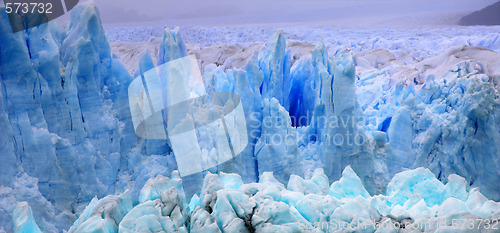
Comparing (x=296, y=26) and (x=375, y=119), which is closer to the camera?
(x=375, y=119)

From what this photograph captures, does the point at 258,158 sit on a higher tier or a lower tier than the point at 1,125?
lower

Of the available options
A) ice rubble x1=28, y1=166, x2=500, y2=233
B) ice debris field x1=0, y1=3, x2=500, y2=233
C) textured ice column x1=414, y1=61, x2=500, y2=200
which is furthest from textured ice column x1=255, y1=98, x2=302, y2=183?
textured ice column x1=414, y1=61, x2=500, y2=200

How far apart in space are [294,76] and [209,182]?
3.88 m

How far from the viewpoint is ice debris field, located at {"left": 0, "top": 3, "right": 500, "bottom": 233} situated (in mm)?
2971

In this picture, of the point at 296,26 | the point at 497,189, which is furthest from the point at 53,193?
the point at 296,26

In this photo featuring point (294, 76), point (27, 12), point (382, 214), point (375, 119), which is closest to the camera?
point (382, 214)

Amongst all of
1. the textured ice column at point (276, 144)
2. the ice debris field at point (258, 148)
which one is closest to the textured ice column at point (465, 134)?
the ice debris field at point (258, 148)

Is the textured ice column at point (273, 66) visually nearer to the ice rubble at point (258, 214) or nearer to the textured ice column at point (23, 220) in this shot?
the ice rubble at point (258, 214)

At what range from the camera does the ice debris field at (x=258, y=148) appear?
297cm

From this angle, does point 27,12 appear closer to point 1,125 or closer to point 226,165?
point 1,125

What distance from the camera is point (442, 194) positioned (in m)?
3.91

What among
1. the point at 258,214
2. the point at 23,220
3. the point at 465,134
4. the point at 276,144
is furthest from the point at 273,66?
the point at 23,220

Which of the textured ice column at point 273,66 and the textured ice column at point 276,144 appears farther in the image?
the textured ice column at point 273,66

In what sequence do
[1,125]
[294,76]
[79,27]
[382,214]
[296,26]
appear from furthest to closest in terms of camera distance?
1. [296,26]
2. [294,76]
3. [79,27]
4. [1,125]
5. [382,214]
